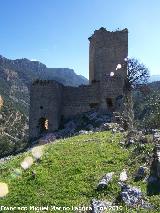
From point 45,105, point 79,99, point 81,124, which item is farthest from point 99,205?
point 79,99

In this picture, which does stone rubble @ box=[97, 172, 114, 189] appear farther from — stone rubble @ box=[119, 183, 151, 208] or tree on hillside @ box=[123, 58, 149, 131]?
tree on hillside @ box=[123, 58, 149, 131]

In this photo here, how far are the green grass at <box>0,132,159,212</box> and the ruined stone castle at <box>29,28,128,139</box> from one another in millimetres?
18407

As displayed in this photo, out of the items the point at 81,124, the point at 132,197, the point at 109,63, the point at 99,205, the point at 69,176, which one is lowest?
the point at 99,205

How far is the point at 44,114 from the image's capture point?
45.6 meters

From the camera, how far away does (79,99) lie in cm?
4688

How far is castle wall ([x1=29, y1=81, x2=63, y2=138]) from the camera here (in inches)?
1796

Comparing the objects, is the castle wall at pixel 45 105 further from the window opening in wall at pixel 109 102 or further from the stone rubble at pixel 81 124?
the window opening in wall at pixel 109 102

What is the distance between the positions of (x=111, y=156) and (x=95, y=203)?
570cm

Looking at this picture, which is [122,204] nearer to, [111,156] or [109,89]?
[111,156]

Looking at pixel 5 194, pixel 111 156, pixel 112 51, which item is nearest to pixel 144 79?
pixel 112 51

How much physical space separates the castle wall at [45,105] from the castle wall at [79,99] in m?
1.04

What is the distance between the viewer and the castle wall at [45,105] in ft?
150

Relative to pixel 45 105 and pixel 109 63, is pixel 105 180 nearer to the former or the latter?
pixel 45 105

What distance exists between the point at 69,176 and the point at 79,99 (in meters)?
25.8
